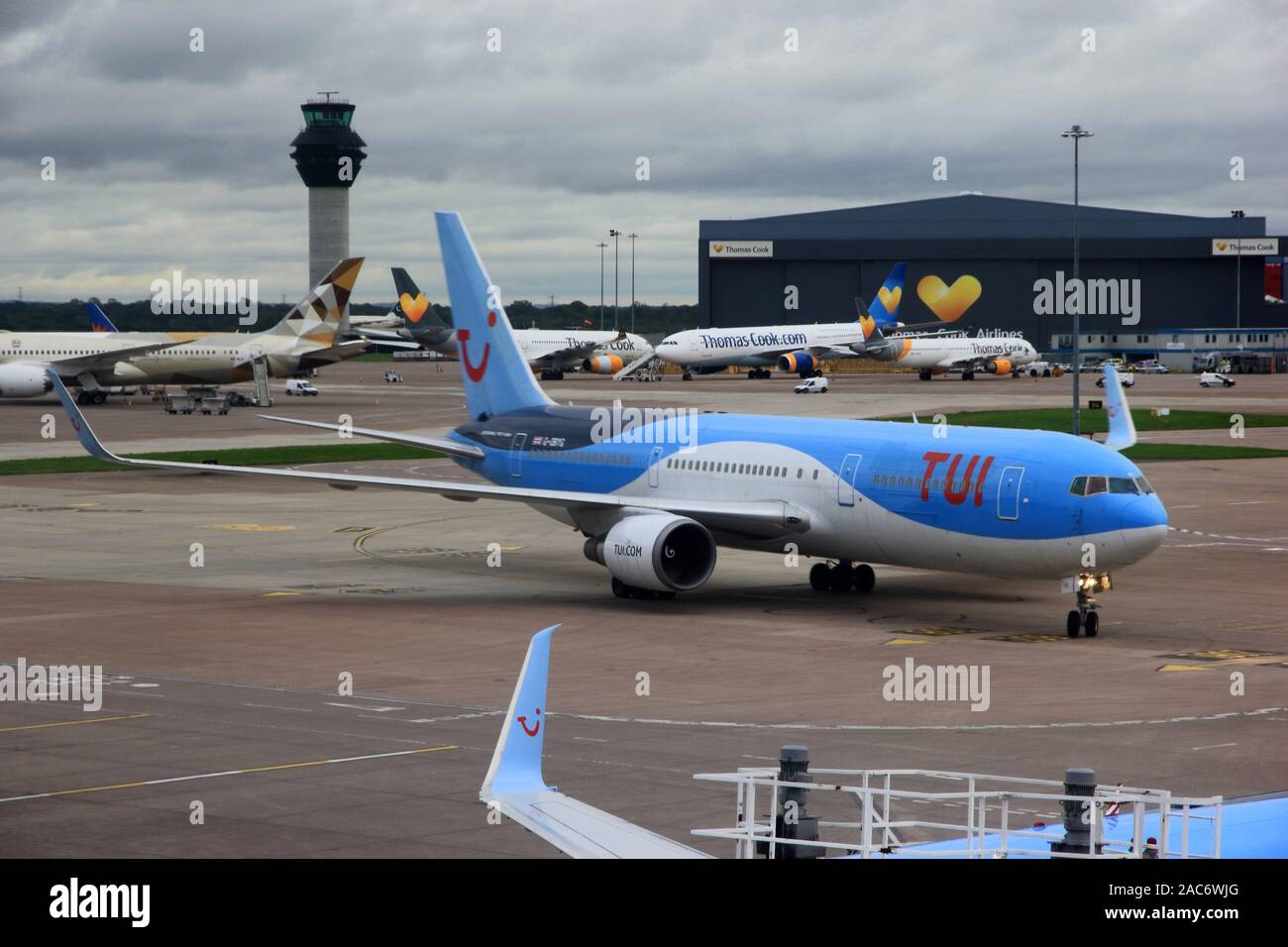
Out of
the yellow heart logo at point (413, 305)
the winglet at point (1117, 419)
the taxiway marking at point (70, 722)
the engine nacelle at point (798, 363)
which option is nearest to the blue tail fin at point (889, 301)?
the engine nacelle at point (798, 363)

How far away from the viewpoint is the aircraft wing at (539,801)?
9.25m

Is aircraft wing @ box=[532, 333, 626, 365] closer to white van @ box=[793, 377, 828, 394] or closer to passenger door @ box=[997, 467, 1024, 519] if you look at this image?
white van @ box=[793, 377, 828, 394]

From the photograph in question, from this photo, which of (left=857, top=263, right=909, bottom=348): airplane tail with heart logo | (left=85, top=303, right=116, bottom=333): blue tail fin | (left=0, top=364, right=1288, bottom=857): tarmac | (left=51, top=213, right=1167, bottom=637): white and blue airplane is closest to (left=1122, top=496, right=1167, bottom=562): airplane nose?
(left=51, top=213, right=1167, bottom=637): white and blue airplane

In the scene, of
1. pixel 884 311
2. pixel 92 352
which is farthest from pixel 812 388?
pixel 92 352

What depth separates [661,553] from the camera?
119 ft

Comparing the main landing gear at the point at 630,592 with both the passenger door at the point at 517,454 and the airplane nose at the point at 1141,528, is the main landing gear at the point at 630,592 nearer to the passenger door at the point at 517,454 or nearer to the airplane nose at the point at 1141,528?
the passenger door at the point at 517,454

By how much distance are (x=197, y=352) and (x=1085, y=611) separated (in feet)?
281

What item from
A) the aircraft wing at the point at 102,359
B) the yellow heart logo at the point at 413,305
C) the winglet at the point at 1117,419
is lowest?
the winglet at the point at 1117,419

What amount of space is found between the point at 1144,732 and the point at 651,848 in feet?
54.1

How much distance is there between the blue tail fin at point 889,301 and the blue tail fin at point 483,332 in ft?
380

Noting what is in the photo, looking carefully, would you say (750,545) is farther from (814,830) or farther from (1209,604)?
(814,830)

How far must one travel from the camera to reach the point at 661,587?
36281 millimetres
